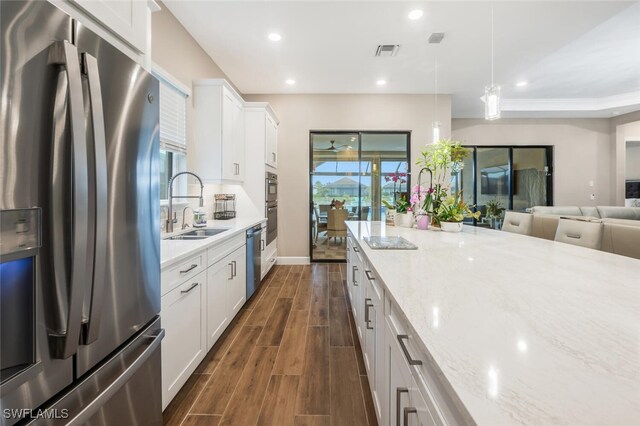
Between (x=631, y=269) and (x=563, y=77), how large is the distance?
490cm

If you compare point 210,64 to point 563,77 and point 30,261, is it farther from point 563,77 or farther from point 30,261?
point 563,77

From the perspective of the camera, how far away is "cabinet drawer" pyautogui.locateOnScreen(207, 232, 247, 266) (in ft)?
6.98

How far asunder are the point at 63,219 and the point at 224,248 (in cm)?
172

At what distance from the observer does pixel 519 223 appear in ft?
9.75

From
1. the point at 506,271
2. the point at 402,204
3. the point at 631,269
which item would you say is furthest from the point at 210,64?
the point at 631,269

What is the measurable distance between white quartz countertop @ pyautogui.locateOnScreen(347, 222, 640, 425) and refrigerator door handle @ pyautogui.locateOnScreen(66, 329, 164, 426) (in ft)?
3.18

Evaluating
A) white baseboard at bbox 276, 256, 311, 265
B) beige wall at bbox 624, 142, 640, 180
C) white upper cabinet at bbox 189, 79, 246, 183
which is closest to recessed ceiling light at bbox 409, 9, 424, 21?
white upper cabinet at bbox 189, 79, 246, 183

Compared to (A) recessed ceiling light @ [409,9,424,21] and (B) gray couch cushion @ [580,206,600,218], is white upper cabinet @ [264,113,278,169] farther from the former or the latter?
(B) gray couch cushion @ [580,206,600,218]

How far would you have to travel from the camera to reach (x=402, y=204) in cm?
313

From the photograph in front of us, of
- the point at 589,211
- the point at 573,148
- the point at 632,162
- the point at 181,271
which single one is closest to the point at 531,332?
the point at 181,271

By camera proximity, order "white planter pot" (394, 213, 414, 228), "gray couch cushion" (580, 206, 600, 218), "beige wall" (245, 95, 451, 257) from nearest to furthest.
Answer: "white planter pot" (394, 213, 414, 228)
"beige wall" (245, 95, 451, 257)
"gray couch cushion" (580, 206, 600, 218)

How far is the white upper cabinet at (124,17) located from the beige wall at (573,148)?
6459 mm

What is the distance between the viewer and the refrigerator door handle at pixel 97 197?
80 cm

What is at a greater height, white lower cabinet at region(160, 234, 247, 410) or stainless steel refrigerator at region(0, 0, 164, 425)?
stainless steel refrigerator at region(0, 0, 164, 425)
